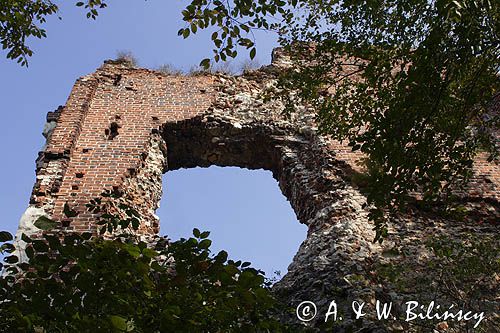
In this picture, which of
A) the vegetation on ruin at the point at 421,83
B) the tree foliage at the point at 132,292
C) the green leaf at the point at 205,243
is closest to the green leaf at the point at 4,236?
the tree foliage at the point at 132,292

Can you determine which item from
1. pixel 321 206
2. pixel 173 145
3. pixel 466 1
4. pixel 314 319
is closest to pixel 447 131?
pixel 466 1

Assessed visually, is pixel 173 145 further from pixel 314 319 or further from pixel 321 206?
pixel 314 319

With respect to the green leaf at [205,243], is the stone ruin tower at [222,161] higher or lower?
higher

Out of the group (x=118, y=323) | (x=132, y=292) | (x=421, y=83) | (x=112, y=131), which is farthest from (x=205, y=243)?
(x=112, y=131)

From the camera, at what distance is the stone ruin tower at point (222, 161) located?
6.35 meters

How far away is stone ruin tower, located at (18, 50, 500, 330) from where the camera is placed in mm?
6348

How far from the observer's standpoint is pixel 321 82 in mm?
6277

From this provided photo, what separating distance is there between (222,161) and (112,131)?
6.17 ft

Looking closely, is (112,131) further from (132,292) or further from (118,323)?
(118,323)

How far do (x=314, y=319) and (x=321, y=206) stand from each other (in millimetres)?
2423

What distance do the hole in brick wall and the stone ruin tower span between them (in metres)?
0.03

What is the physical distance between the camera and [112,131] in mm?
8805

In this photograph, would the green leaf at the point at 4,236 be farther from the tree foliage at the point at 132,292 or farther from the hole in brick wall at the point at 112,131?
the hole in brick wall at the point at 112,131

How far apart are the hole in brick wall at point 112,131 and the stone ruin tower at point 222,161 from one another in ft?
0.10
